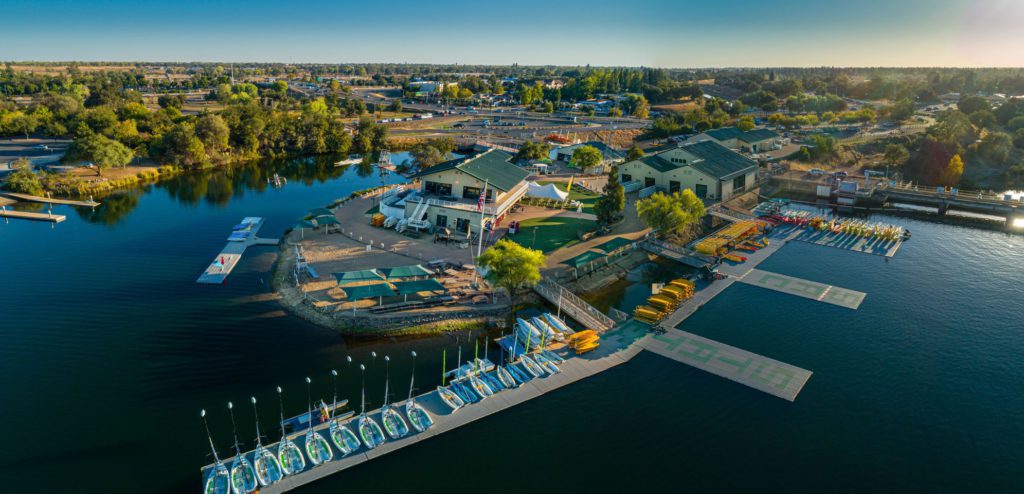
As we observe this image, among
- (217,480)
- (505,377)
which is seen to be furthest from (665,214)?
(217,480)

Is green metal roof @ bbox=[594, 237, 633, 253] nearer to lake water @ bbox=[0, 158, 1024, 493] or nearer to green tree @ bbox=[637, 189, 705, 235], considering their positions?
green tree @ bbox=[637, 189, 705, 235]

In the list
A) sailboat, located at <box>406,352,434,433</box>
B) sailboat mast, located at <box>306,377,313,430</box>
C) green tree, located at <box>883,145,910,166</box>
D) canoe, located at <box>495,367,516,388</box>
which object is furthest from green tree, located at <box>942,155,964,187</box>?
sailboat mast, located at <box>306,377,313,430</box>

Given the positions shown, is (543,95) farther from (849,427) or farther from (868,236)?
(849,427)

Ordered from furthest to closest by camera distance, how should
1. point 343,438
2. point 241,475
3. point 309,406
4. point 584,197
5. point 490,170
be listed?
point 584,197 < point 490,170 < point 309,406 < point 343,438 < point 241,475

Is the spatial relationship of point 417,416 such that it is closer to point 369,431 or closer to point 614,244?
point 369,431

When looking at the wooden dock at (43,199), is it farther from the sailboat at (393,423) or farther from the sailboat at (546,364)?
the sailboat at (546,364)
